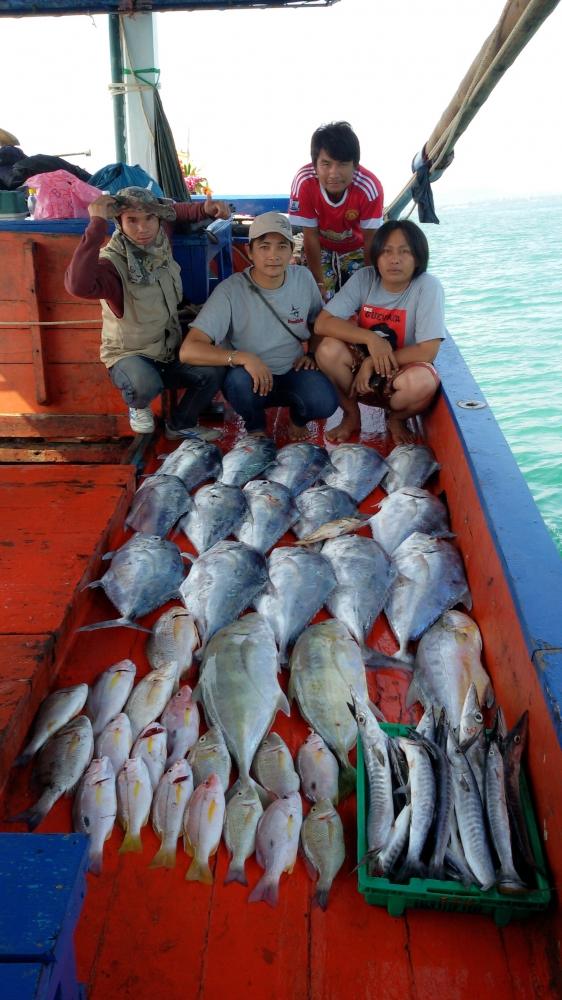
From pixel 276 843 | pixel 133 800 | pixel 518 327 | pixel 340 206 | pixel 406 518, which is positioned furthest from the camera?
pixel 518 327

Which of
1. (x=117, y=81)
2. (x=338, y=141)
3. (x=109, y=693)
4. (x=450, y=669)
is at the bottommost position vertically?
(x=109, y=693)

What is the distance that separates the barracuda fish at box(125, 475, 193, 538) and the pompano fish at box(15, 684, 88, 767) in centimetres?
107

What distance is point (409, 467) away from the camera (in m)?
3.89

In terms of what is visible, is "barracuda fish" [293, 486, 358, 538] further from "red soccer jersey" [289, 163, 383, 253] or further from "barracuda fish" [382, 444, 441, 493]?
"red soccer jersey" [289, 163, 383, 253]

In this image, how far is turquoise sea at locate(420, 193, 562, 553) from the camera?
11.0 metres

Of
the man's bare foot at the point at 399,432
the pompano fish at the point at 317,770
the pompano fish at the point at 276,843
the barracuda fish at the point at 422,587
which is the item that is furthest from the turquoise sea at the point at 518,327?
the pompano fish at the point at 276,843

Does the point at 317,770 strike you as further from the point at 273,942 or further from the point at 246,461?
the point at 246,461

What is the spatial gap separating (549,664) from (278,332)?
2.89m

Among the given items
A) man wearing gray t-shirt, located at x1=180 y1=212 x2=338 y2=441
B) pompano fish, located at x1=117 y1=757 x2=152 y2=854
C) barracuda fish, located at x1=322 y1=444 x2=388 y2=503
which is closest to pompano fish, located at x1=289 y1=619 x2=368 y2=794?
pompano fish, located at x1=117 y1=757 x2=152 y2=854

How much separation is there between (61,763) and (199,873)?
555 millimetres

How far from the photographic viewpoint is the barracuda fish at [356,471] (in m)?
3.80

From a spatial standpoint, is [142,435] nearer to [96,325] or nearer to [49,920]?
[96,325]

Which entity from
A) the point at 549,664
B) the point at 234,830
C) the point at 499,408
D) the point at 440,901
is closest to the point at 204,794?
the point at 234,830

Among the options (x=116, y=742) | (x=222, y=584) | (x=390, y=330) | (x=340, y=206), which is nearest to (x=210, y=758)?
(x=116, y=742)
